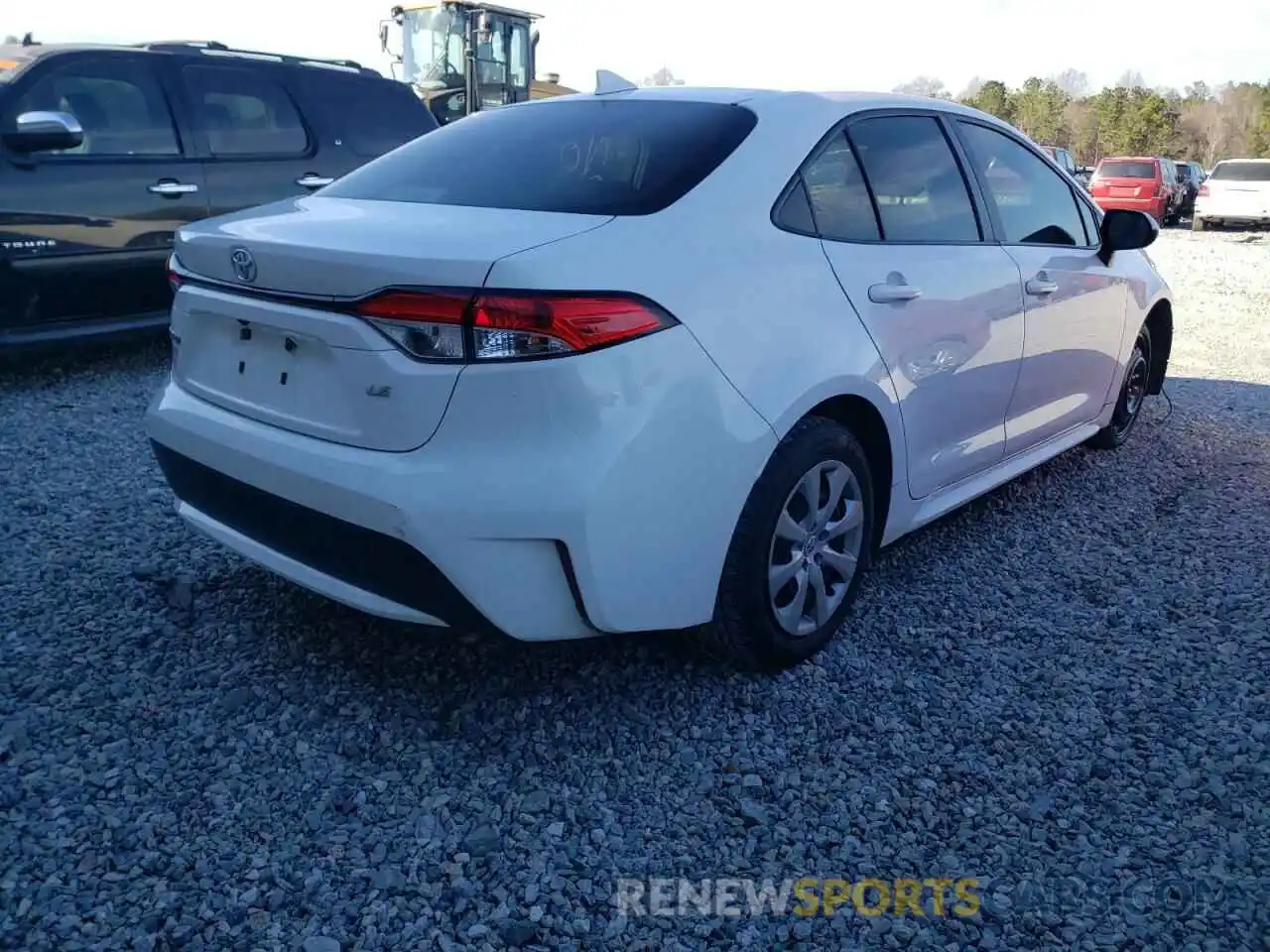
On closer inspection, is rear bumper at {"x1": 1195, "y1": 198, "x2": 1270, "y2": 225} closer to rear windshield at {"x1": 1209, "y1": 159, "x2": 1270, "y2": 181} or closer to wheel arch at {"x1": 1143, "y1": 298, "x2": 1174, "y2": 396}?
rear windshield at {"x1": 1209, "y1": 159, "x2": 1270, "y2": 181}

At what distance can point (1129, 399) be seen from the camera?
17.8 feet

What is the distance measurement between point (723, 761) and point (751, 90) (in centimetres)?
198

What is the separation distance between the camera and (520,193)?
2.80 meters

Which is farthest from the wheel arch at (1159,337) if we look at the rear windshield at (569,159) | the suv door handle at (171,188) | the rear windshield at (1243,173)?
the rear windshield at (1243,173)

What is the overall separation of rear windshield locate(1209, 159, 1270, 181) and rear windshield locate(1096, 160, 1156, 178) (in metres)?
1.34

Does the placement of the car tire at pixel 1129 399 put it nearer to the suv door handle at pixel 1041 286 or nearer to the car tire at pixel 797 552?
the suv door handle at pixel 1041 286

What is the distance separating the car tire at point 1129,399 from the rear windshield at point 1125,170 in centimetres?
2260

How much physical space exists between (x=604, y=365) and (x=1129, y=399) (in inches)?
159

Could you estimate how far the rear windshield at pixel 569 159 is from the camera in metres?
2.73

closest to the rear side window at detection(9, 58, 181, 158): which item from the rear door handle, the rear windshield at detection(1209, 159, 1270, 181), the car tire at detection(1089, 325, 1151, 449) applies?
the rear door handle

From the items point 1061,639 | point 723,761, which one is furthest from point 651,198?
point 1061,639

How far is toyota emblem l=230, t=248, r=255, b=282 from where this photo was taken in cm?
259

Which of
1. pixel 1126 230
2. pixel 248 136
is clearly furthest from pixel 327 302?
pixel 248 136

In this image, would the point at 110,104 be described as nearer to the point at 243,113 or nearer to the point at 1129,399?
the point at 243,113
